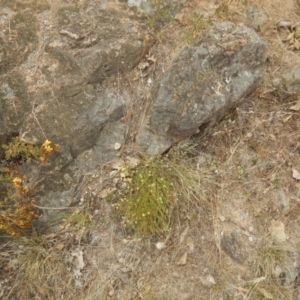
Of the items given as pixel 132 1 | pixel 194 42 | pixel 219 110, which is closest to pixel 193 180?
pixel 219 110

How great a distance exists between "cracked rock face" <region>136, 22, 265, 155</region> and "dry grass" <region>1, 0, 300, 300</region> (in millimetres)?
134

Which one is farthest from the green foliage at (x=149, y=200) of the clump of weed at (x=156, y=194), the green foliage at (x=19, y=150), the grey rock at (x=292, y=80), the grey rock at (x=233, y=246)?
the grey rock at (x=292, y=80)

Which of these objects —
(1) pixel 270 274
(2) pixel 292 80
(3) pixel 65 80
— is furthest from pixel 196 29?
(1) pixel 270 274

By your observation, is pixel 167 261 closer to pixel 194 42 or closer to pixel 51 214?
pixel 51 214

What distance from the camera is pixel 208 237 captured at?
325cm

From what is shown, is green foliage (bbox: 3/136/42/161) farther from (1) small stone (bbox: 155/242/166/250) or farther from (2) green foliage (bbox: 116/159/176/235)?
(1) small stone (bbox: 155/242/166/250)

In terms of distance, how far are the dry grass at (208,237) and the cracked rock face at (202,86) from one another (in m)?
0.13

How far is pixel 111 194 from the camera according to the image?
3264 mm

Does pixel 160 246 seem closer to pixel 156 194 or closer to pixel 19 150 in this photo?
pixel 156 194

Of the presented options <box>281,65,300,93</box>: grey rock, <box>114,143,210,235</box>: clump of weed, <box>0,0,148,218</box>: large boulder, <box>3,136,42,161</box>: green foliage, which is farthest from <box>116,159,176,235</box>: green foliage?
<box>281,65,300,93</box>: grey rock

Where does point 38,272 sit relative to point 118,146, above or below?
below

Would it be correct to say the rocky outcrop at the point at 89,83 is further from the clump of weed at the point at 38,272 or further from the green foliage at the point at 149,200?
the clump of weed at the point at 38,272

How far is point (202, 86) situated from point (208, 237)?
1289 mm

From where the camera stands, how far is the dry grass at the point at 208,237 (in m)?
3.10
